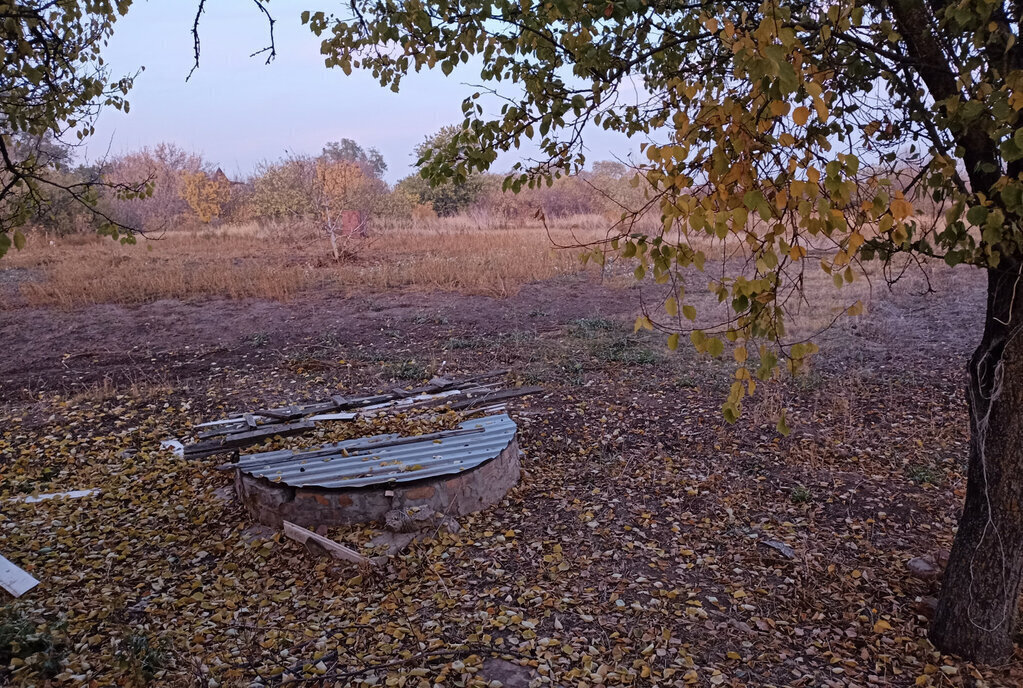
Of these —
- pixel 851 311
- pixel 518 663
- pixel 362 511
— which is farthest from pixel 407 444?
pixel 851 311

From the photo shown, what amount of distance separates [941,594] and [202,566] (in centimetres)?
408

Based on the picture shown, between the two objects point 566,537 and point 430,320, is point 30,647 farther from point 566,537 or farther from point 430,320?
point 430,320

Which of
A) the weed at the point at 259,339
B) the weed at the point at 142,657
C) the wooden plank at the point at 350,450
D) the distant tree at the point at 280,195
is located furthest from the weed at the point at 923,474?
the distant tree at the point at 280,195

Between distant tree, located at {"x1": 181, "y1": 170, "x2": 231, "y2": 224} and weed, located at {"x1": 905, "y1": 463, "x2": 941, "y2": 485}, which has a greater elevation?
distant tree, located at {"x1": 181, "y1": 170, "x2": 231, "y2": 224}

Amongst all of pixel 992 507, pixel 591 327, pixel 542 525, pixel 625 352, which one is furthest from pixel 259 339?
pixel 992 507

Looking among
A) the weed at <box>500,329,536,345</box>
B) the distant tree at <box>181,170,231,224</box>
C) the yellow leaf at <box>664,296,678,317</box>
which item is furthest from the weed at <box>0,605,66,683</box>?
the distant tree at <box>181,170,231,224</box>

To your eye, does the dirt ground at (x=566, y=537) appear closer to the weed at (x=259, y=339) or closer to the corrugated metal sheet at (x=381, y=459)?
the corrugated metal sheet at (x=381, y=459)

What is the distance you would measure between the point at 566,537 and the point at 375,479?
127 cm

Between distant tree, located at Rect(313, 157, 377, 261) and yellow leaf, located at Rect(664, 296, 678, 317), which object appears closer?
yellow leaf, located at Rect(664, 296, 678, 317)

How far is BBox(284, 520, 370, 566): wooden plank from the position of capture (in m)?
4.18

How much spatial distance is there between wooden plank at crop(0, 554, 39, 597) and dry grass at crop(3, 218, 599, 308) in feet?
19.6

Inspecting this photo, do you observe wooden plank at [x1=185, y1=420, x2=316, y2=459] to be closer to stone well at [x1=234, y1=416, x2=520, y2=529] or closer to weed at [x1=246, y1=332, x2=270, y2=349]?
stone well at [x1=234, y1=416, x2=520, y2=529]

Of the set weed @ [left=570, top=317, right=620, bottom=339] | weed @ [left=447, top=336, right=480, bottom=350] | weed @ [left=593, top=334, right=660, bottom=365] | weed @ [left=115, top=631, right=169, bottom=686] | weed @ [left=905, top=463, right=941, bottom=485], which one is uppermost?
weed @ [left=570, top=317, right=620, bottom=339]

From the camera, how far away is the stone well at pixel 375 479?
4508mm
